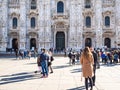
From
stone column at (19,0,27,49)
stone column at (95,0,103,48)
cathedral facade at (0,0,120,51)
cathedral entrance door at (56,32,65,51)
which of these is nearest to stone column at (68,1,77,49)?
cathedral facade at (0,0,120,51)

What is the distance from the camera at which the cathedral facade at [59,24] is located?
147 ft

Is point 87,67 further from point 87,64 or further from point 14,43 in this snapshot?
point 14,43

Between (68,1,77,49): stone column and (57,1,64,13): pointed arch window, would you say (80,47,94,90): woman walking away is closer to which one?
(68,1,77,49): stone column

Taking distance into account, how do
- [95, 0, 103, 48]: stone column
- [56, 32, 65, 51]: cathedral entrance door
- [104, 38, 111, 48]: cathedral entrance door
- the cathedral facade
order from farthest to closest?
[56, 32, 65, 51]: cathedral entrance door < [104, 38, 111, 48]: cathedral entrance door < the cathedral facade < [95, 0, 103, 48]: stone column

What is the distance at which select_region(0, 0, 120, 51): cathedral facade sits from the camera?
44.9m

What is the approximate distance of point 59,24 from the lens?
152 feet

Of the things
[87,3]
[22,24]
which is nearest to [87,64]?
[22,24]

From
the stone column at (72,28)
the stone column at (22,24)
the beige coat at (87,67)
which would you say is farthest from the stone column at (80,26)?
the beige coat at (87,67)

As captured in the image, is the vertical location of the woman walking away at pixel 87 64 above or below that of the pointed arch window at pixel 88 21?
below

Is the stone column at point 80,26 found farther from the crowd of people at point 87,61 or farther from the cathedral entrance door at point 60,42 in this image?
the crowd of people at point 87,61

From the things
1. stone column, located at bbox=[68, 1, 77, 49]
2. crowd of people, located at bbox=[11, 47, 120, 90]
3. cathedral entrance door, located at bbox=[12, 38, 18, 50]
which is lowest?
crowd of people, located at bbox=[11, 47, 120, 90]

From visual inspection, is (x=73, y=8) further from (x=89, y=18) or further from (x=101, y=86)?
(x=101, y=86)

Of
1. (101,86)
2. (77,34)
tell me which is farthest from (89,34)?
(101,86)

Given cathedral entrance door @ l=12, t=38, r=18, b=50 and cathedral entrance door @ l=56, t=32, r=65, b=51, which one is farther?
cathedral entrance door @ l=12, t=38, r=18, b=50
